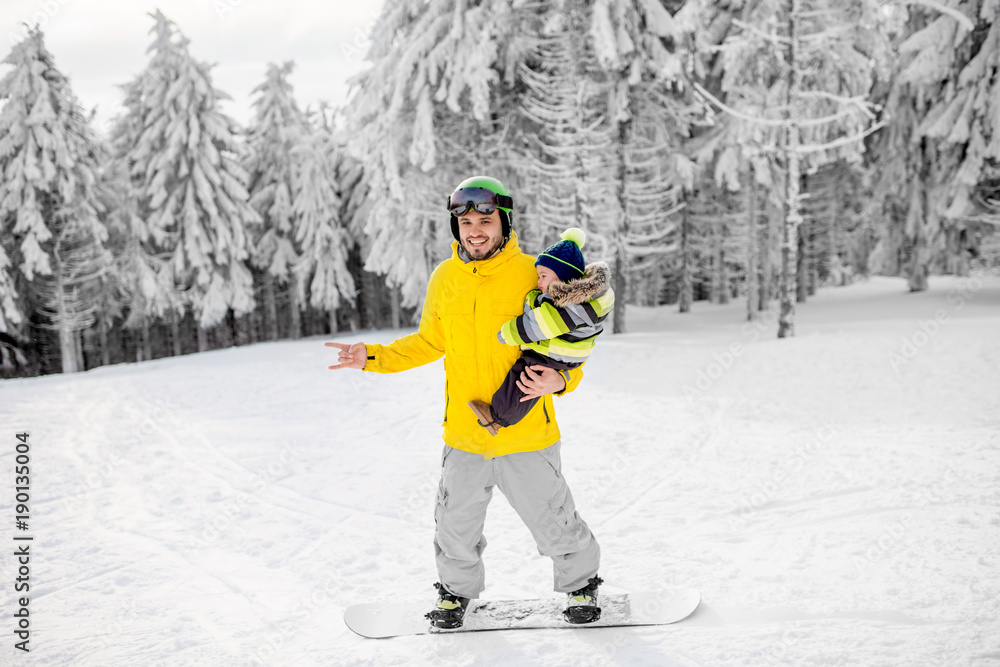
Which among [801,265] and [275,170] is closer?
[801,265]

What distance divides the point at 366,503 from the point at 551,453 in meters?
2.99

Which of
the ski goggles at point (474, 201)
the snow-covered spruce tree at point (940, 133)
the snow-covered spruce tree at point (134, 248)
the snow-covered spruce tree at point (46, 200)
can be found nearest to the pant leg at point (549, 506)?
the ski goggles at point (474, 201)

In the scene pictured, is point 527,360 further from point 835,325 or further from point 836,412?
point 835,325

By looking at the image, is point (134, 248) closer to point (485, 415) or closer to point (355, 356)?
point (355, 356)

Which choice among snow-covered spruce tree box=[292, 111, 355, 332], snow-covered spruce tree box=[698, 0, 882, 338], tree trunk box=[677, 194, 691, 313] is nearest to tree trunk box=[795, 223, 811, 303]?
tree trunk box=[677, 194, 691, 313]

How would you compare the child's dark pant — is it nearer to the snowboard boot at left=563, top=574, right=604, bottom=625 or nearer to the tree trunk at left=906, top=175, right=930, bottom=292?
the snowboard boot at left=563, top=574, right=604, bottom=625

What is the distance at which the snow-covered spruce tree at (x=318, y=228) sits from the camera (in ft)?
76.7

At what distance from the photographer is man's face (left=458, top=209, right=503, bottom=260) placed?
9.72 ft

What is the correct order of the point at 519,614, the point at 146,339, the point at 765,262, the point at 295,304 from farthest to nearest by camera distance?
the point at 295,304, the point at 146,339, the point at 765,262, the point at 519,614

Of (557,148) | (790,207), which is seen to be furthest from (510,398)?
(557,148)

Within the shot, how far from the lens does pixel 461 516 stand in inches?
121

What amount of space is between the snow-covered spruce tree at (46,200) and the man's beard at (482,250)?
18.6 m

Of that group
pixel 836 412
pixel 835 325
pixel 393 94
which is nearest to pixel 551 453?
pixel 836 412

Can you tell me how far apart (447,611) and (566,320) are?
173cm
